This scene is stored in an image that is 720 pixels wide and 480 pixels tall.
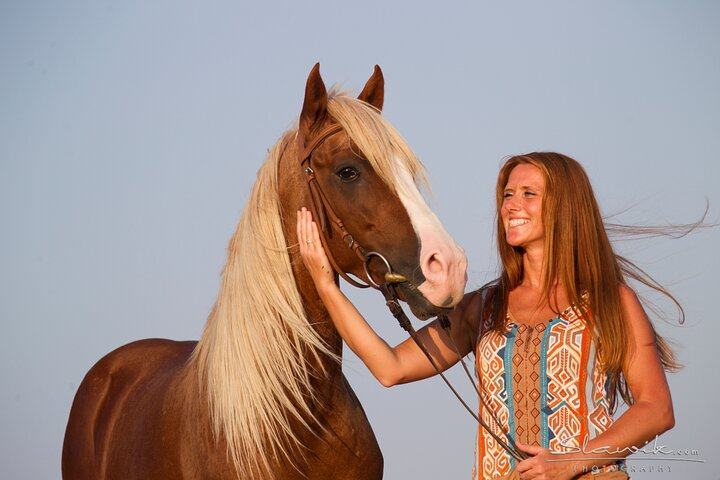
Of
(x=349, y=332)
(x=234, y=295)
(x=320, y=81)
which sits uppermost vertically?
(x=320, y=81)

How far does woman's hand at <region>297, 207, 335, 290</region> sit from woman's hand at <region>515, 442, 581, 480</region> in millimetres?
911

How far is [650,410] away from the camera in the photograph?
271 centimetres

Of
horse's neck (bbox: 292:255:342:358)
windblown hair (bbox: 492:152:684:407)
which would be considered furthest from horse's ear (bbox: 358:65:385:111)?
horse's neck (bbox: 292:255:342:358)

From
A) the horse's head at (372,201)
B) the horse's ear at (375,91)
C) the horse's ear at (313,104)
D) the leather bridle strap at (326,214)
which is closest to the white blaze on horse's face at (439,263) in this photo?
the horse's head at (372,201)

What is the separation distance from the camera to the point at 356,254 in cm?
302

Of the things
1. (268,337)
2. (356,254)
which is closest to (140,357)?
(268,337)

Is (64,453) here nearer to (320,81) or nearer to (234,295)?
(234,295)

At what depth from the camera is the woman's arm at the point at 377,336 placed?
3.03 meters

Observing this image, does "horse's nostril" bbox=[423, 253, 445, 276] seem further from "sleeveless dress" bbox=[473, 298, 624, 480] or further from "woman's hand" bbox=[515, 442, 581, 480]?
"woman's hand" bbox=[515, 442, 581, 480]

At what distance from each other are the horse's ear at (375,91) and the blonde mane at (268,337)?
30 centimetres

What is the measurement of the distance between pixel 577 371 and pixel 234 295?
4.13 ft

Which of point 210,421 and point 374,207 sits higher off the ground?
point 374,207

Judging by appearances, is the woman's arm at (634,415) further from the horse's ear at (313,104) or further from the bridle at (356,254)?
the horse's ear at (313,104)

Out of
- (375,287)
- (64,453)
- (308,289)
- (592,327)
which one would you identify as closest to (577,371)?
(592,327)
